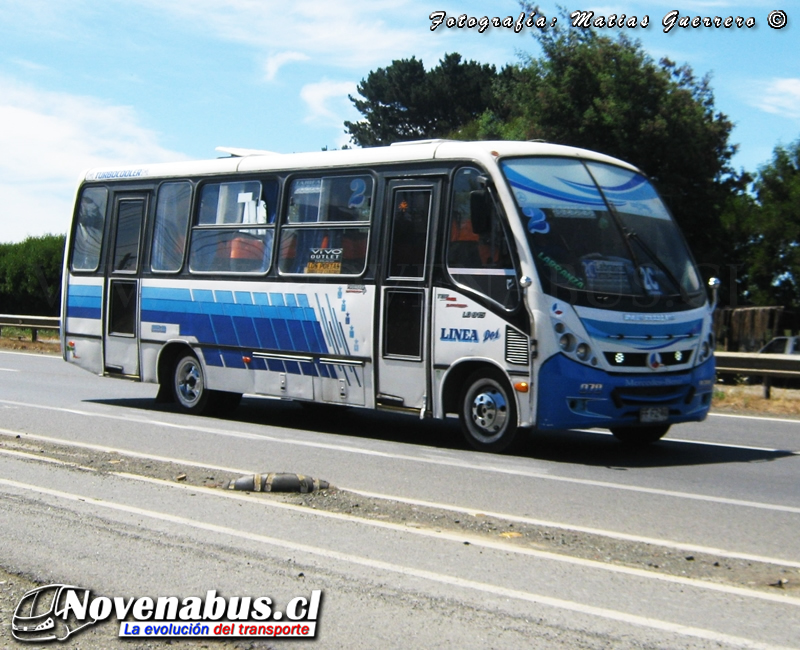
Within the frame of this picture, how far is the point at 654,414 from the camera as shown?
Answer: 441 inches

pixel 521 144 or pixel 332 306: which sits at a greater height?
pixel 521 144

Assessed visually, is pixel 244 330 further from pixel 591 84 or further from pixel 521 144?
pixel 591 84

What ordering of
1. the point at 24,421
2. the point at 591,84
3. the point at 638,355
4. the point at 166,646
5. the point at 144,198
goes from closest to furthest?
the point at 166,646 → the point at 638,355 → the point at 24,421 → the point at 144,198 → the point at 591,84

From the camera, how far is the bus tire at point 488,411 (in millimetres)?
11352

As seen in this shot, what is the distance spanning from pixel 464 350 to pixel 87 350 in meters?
7.23

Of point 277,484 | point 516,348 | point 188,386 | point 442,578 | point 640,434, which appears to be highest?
point 516,348

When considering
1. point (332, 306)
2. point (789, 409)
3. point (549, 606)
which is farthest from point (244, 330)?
point (549, 606)

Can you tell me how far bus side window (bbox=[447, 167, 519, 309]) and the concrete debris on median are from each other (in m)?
3.01

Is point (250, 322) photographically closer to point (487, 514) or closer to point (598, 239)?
point (598, 239)

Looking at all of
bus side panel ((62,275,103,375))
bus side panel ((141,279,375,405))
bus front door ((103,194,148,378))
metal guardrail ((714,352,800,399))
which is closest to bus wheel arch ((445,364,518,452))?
bus side panel ((141,279,375,405))

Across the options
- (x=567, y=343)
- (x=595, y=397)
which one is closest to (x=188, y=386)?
(x=567, y=343)

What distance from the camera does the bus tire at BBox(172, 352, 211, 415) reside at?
1516cm

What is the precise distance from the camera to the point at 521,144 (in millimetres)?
11844

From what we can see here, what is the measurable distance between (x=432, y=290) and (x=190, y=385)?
190 inches
